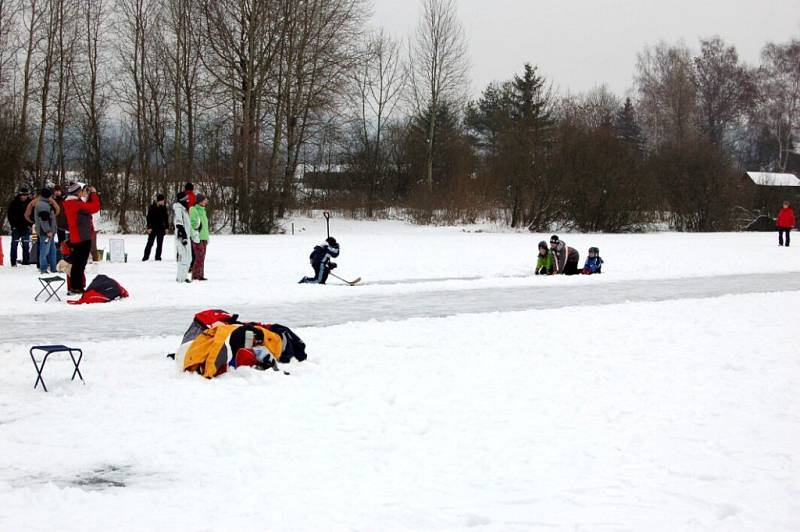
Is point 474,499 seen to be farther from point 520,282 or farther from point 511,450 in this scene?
point 520,282

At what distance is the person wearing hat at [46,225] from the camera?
1667cm

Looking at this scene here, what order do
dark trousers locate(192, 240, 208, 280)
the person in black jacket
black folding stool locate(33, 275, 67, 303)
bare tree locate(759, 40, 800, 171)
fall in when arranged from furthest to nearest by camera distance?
1. bare tree locate(759, 40, 800, 171)
2. the person in black jacket
3. dark trousers locate(192, 240, 208, 280)
4. black folding stool locate(33, 275, 67, 303)

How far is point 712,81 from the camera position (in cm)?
7056

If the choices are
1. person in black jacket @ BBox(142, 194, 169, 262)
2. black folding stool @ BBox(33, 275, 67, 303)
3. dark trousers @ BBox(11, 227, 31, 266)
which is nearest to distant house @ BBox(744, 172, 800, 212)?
person in black jacket @ BBox(142, 194, 169, 262)

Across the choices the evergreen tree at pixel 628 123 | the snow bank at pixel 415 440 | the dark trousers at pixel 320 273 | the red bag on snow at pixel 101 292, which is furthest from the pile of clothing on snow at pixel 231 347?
the evergreen tree at pixel 628 123

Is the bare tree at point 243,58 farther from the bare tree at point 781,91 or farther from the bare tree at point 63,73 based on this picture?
the bare tree at point 781,91

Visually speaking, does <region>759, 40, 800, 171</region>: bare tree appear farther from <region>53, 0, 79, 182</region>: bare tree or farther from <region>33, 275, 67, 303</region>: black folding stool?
<region>33, 275, 67, 303</region>: black folding stool

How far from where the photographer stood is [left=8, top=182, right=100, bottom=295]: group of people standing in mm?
13672

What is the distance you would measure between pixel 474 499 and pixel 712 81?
241ft

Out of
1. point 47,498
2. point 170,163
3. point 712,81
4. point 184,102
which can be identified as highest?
point 712,81

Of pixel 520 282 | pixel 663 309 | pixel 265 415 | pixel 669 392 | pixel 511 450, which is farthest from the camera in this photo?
pixel 520 282

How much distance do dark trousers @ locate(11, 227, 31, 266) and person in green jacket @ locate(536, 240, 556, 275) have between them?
12.3 meters

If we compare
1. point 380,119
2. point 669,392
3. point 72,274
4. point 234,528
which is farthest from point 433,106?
point 234,528

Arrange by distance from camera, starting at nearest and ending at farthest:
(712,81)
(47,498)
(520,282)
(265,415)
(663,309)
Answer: (47,498), (265,415), (663,309), (520,282), (712,81)
